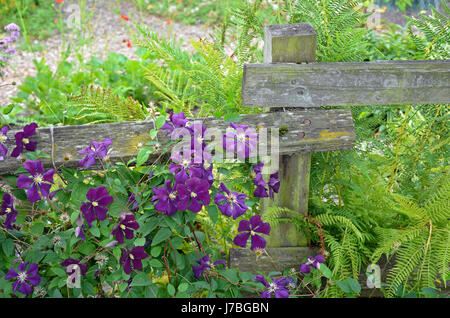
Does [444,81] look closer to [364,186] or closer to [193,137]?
[364,186]

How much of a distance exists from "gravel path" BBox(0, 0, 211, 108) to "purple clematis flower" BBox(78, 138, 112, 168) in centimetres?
300

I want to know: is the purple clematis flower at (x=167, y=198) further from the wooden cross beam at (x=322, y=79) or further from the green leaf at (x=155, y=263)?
the wooden cross beam at (x=322, y=79)

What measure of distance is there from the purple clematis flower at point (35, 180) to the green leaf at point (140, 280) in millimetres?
427

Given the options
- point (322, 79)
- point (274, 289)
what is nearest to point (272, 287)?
point (274, 289)

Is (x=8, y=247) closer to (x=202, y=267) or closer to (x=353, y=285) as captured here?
(x=202, y=267)

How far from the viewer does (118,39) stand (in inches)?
268

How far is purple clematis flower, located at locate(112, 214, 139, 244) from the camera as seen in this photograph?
4.89ft

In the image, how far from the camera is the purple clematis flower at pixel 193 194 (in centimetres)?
144

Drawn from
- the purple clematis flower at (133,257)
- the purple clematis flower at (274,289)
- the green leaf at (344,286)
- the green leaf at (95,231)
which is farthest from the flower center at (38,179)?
the green leaf at (344,286)

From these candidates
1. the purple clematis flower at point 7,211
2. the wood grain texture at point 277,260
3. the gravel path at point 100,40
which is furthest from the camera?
the gravel path at point 100,40

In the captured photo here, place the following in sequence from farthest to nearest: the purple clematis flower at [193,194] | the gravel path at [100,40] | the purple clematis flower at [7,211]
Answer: the gravel path at [100,40]
the purple clematis flower at [7,211]
the purple clematis flower at [193,194]
